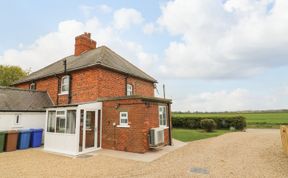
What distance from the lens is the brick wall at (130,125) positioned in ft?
32.9

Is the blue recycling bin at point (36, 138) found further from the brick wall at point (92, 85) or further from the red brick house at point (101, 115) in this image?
the brick wall at point (92, 85)

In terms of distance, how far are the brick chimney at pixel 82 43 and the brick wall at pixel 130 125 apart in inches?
383

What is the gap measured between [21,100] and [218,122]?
2351cm

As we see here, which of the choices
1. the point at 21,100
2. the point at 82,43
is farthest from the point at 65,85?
the point at 82,43

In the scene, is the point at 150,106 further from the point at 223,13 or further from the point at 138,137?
the point at 223,13

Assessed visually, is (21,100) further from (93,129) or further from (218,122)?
(218,122)

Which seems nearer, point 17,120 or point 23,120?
point 17,120

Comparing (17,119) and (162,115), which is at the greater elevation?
(162,115)

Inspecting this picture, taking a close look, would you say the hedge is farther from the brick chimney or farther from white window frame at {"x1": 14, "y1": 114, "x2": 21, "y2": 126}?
white window frame at {"x1": 14, "y1": 114, "x2": 21, "y2": 126}

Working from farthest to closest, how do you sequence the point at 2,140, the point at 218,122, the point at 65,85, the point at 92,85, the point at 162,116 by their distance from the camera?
the point at 218,122, the point at 65,85, the point at 92,85, the point at 162,116, the point at 2,140

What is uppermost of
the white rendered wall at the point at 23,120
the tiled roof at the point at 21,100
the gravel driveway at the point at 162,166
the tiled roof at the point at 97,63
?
the tiled roof at the point at 97,63

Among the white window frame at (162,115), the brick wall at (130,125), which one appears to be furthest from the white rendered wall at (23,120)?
the white window frame at (162,115)

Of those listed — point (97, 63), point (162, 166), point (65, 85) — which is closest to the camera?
point (162, 166)

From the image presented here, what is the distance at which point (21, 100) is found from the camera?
13867 mm
